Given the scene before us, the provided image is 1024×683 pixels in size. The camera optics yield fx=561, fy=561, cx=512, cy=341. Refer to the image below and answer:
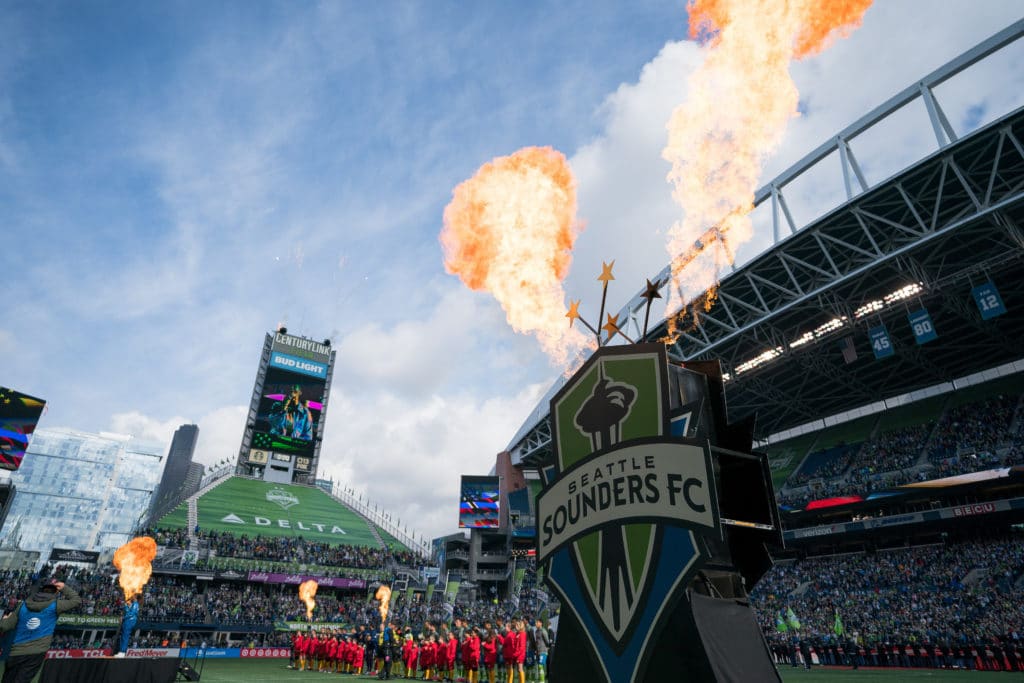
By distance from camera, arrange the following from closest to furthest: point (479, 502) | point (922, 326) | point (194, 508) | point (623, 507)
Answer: point (623, 507), point (922, 326), point (194, 508), point (479, 502)

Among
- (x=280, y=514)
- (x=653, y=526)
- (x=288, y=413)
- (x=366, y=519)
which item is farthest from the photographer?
(x=366, y=519)

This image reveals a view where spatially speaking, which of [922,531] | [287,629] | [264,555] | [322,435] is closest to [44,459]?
[322,435]

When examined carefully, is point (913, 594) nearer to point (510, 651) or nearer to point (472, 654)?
point (510, 651)

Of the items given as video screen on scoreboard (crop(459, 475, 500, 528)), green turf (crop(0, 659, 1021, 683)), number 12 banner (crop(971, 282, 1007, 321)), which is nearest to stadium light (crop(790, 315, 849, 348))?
number 12 banner (crop(971, 282, 1007, 321))

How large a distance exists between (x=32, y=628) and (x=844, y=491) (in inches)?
1417

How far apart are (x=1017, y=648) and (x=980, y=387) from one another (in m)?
21.0

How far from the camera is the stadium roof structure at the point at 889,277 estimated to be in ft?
66.4

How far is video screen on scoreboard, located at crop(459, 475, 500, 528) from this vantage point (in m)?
49.4

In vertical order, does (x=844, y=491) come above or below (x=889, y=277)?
below

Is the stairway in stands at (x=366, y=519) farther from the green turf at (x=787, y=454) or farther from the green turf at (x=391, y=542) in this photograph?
the green turf at (x=787, y=454)

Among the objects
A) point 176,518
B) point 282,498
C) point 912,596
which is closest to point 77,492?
point 282,498

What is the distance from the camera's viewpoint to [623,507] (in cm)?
434

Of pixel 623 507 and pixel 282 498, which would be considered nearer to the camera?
pixel 623 507

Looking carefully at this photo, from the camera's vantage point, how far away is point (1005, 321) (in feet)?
96.8
